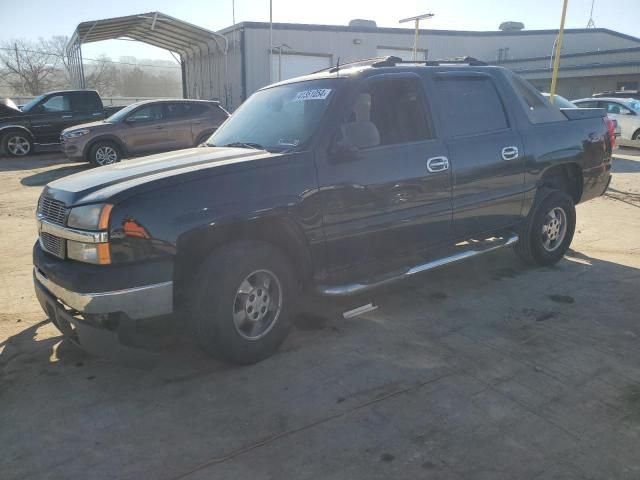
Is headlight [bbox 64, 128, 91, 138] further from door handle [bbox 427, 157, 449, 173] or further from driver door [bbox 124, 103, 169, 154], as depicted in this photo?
door handle [bbox 427, 157, 449, 173]

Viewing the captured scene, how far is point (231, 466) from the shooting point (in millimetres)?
2539

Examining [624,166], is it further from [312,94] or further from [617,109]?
[312,94]

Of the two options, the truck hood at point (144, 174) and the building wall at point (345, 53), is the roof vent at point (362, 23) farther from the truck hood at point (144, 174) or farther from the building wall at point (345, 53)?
the truck hood at point (144, 174)

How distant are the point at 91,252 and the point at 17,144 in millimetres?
14673

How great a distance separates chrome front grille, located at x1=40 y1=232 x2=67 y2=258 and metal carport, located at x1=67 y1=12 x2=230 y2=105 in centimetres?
1852

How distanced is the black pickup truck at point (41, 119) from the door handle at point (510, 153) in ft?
45.8

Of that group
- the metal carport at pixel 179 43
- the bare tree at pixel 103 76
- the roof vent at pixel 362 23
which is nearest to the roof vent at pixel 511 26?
the roof vent at pixel 362 23

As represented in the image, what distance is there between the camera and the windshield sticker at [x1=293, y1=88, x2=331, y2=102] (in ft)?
12.7

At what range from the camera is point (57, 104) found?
15211 mm

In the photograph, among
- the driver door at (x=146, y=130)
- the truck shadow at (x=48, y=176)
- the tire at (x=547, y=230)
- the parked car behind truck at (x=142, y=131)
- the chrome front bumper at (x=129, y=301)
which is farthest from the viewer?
the driver door at (x=146, y=130)

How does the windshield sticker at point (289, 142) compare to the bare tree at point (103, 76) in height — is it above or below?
below

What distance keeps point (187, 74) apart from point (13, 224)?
25.3 meters

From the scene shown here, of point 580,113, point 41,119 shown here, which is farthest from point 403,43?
point 580,113

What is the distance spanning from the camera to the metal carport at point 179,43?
20516mm
